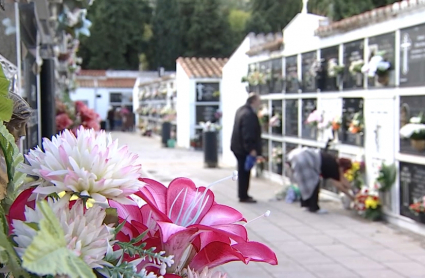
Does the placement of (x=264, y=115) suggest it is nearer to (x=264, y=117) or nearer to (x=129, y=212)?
(x=264, y=117)

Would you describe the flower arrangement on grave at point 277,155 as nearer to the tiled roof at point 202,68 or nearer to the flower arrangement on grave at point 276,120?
the flower arrangement on grave at point 276,120

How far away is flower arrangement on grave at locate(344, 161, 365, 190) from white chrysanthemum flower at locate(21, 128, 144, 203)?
645 centimetres

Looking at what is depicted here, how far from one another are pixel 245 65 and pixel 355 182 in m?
5.19

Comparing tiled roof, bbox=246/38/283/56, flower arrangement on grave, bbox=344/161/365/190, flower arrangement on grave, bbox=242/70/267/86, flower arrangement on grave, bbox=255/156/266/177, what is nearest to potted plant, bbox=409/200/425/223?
flower arrangement on grave, bbox=344/161/365/190

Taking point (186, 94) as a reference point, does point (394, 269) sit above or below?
below

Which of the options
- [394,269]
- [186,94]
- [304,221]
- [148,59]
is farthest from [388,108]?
[148,59]

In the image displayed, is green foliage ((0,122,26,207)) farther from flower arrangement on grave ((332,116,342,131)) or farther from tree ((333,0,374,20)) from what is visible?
tree ((333,0,374,20))

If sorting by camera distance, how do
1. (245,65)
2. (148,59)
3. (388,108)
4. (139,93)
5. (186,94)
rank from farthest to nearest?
(148,59) → (139,93) → (186,94) → (245,65) → (388,108)

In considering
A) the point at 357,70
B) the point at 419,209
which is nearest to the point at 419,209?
the point at 419,209

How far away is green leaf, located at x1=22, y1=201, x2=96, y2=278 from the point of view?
76 centimetres

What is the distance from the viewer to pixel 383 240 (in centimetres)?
592

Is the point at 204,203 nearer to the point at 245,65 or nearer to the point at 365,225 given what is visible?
the point at 365,225

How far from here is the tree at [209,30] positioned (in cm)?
3875

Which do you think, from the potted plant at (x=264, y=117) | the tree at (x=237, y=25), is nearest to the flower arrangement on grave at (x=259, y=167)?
the potted plant at (x=264, y=117)
